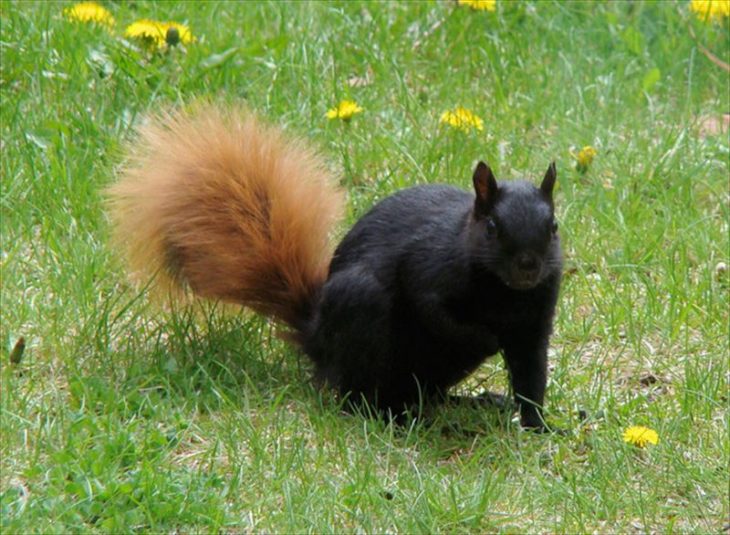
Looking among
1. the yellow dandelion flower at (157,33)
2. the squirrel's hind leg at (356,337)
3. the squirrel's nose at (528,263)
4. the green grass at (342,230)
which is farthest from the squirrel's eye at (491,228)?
the yellow dandelion flower at (157,33)

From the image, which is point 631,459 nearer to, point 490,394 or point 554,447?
point 554,447

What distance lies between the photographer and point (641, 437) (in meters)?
3.71

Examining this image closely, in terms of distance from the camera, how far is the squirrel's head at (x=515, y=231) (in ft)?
11.9

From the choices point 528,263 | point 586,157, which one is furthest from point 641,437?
point 586,157

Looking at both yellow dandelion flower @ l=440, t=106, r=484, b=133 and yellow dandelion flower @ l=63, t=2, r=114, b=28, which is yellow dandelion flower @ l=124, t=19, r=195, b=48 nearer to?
yellow dandelion flower @ l=63, t=2, r=114, b=28

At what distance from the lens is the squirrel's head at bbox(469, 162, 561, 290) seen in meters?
3.61

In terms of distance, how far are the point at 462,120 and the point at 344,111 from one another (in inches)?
16.7

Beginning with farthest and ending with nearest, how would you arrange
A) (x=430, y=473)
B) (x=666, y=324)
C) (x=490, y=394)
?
(x=666, y=324) < (x=490, y=394) < (x=430, y=473)

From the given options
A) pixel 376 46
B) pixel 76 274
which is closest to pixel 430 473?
pixel 76 274

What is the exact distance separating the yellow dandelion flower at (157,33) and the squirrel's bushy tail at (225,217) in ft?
3.67

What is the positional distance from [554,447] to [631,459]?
0.79ft

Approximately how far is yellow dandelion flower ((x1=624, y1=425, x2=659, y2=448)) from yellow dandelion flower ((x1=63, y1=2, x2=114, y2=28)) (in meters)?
2.81

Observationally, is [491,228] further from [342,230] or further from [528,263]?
[342,230]

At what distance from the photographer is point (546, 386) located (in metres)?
4.05
